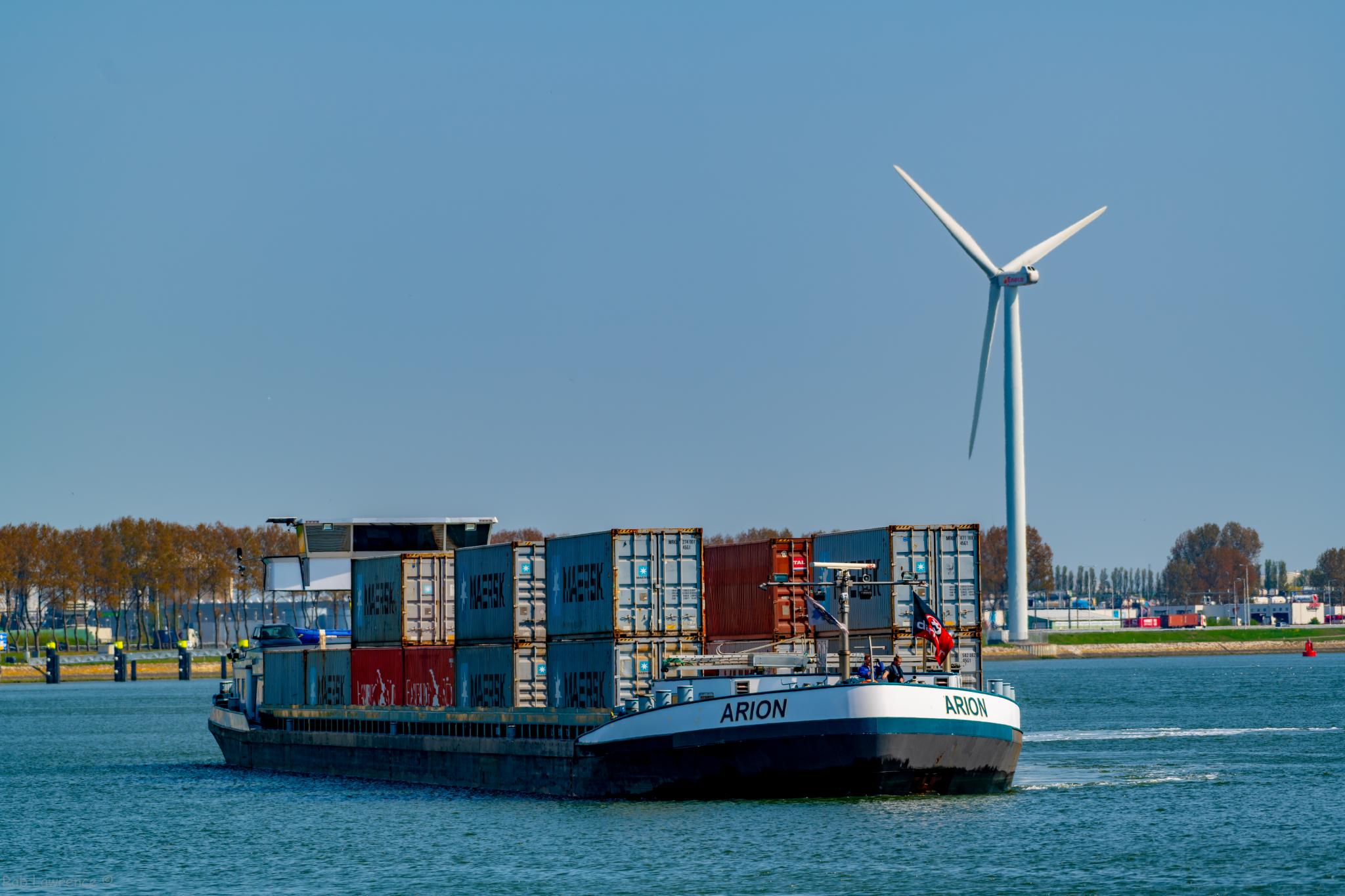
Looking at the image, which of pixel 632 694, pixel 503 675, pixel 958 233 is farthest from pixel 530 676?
pixel 958 233

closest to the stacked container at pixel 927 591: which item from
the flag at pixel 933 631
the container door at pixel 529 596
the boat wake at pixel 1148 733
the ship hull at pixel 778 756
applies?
the flag at pixel 933 631

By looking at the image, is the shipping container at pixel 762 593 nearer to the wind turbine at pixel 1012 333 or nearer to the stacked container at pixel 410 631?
the stacked container at pixel 410 631

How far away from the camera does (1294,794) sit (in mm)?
55531

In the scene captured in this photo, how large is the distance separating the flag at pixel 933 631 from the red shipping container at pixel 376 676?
2280 centimetres

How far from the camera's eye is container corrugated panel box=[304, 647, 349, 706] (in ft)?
222

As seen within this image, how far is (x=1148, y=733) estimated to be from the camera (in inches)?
Answer: 3369

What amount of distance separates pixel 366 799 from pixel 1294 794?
2886cm

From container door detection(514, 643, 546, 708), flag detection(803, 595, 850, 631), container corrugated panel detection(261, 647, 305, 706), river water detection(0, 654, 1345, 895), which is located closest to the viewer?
river water detection(0, 654, 1345, 895)

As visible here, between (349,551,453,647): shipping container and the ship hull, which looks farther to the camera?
(349,551,453,647): shipping container

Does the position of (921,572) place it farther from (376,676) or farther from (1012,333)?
(1012,333)

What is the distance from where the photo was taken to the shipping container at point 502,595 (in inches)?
2191

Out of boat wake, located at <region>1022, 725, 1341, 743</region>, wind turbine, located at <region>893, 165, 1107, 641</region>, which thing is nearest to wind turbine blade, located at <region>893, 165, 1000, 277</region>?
wind turbine, located at <region>893, 165, 1107, 641</region>

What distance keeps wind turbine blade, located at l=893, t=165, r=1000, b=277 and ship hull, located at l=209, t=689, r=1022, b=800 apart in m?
88.6

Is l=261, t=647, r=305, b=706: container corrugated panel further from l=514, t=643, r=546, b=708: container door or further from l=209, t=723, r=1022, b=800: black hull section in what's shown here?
l=514, t=643, r=546, b=708: container door
